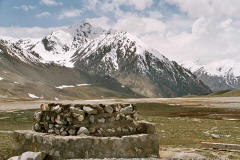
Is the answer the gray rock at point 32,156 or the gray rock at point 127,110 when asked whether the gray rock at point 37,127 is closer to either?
the gray rock at point 32,156

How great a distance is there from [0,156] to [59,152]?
4974 mm

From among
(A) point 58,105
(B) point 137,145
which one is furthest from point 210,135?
(A) point 58,105

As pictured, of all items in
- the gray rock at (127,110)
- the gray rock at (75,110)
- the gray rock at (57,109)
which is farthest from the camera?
the gray rock at (127,110)

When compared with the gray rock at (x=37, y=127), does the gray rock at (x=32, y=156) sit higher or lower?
lower

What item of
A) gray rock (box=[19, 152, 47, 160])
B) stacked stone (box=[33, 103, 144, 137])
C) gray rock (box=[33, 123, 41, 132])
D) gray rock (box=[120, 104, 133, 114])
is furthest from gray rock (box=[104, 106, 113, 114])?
gray rock (box=[33, 123, 41, 132])

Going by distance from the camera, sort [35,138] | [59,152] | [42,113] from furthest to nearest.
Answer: [42,113], [35,138], [59,152]

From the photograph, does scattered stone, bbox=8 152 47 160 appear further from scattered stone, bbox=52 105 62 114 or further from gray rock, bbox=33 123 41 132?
gray rock, bbox=33 123 41 132

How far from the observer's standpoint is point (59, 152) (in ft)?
45.7

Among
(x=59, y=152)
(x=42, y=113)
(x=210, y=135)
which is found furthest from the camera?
(x=210, y=135)

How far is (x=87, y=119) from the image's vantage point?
14883mm

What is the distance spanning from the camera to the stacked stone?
48.3ft

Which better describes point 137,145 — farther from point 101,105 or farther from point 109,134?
point 101,105

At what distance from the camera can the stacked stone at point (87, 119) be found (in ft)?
48.3

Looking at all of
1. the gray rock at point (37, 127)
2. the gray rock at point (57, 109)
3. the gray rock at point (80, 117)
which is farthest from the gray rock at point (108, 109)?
the gray rock at point (37, 127)
